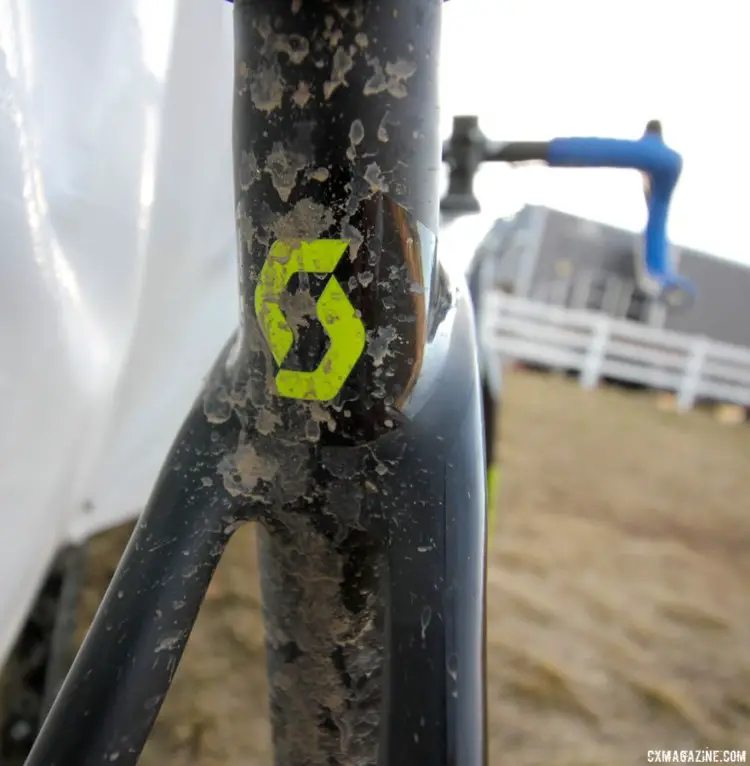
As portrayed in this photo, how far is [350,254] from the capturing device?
23 cm

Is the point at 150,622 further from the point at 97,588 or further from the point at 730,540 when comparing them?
the point at 730,540

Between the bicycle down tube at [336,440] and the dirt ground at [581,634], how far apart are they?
0.41m

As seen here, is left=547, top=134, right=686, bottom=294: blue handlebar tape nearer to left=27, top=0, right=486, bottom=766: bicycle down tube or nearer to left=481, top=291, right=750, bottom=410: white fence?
left=27, top=0, right=486, bottom=766: bicycle down tube

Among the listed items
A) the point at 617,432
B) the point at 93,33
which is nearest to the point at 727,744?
→ the point at 93,33

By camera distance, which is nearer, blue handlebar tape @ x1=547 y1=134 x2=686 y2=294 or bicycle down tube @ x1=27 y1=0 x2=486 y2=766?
bicycle down tube @ x1=27 y1=0 x2=486 y2=766

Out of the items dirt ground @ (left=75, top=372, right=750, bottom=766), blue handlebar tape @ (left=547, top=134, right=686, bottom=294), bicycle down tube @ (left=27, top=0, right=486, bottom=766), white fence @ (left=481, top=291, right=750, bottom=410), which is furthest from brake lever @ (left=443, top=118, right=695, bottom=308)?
white fence @ (left=481, top=291, right=750, bottom=410)

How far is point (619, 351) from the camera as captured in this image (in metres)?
3.43

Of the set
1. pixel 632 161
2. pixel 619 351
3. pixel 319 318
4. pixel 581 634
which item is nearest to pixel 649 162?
pixel 632 161

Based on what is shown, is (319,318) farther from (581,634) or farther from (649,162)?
(581,634)

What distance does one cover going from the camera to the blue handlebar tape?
449mm

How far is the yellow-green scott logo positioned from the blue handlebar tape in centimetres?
31

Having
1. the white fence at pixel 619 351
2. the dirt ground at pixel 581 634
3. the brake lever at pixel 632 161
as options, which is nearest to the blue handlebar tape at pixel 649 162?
the brake lever at pixel 632 161

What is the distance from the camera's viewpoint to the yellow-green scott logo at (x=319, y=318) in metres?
0.23

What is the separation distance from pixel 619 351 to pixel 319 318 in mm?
3467
